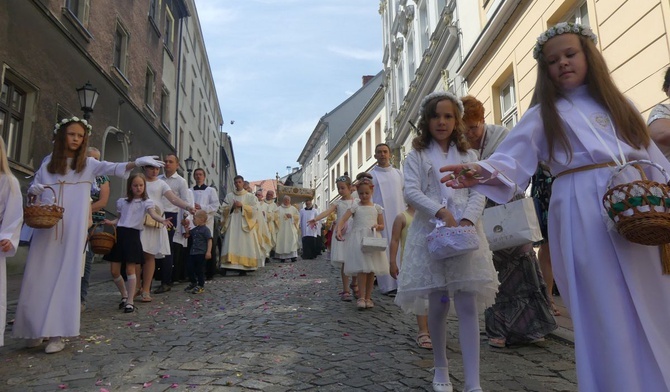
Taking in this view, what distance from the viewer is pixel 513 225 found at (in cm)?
326

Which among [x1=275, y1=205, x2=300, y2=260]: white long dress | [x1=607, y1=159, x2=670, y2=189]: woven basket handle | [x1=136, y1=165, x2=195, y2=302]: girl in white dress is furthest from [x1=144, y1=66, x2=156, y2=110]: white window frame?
[x1=607, y1=159, x2=670, y2=189]: woven basket handle

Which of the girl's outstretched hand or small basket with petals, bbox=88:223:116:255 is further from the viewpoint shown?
small basket with petals, bbox=88:223:116:255

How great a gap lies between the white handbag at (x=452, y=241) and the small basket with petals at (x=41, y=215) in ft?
10.3

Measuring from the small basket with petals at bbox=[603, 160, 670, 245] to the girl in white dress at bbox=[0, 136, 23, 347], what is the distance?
391 centimetres

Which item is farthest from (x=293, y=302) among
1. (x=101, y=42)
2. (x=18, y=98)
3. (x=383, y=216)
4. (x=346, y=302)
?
(x=101, y=42)

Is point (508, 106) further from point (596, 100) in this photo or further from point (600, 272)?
point (600, 272)

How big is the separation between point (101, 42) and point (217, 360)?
1357 cm

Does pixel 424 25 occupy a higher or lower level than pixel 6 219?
higher

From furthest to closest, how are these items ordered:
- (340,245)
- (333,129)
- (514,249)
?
(333,129) < (340,245) < (514,249)

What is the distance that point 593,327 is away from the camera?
6.53 ft

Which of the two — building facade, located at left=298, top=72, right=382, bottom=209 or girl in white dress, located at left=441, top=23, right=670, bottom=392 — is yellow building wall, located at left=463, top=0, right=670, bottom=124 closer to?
girl in white dress, located at left=441, top=23, right=670, bottom=392

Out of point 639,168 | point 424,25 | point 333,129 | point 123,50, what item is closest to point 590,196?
point 639,168

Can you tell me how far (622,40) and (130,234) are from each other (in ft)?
22.8

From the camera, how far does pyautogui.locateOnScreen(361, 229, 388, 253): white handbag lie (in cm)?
624
